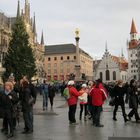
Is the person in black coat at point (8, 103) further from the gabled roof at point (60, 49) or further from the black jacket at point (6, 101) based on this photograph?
the gabled roof at point (60, 49)

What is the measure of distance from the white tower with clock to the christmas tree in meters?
89.3

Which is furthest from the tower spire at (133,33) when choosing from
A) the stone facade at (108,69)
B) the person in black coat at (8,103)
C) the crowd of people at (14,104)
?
the person in black coat at (8,103)

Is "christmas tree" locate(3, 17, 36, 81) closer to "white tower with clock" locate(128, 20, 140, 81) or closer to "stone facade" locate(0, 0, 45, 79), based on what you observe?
"stone facade" locate(0, 0, 45, 79)

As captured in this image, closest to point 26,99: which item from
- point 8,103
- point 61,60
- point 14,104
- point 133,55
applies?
point 14,104

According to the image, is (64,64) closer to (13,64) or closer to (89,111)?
(13,64)

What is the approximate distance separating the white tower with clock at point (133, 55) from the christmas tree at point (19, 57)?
293ft

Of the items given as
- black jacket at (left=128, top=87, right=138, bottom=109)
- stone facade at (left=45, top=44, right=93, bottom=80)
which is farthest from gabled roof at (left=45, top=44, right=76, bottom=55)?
black jacket at (left=128, top=87, right=138, bottom=109)

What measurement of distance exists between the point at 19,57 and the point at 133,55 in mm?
108621

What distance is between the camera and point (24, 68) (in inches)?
2064

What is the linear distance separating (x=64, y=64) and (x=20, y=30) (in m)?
77.5

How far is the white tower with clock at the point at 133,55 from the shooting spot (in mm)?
147875

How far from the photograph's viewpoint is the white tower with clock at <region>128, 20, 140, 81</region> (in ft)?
485

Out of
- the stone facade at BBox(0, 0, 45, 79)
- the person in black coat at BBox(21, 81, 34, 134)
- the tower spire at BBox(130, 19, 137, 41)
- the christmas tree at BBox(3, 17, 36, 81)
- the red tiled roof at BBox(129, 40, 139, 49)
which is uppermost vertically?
the tower spire at BBox(130, 19, 137, 41)

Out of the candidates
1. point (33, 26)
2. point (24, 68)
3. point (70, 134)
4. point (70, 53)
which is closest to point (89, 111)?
point (70, 134)
